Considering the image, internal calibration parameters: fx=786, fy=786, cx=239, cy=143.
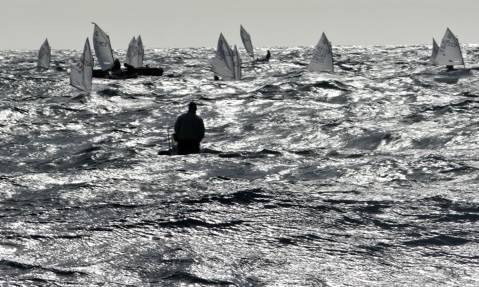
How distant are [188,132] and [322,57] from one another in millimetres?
33035

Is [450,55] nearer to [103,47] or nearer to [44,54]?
[103,47]

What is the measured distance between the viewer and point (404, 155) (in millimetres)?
19391

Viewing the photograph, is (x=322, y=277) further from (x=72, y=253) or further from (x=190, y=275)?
(x=72, y=253)

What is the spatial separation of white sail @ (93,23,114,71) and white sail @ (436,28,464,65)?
22.9 metres

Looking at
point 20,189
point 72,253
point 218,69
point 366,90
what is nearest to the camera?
point 72,253

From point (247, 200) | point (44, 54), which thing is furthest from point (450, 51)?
point (247, 200)

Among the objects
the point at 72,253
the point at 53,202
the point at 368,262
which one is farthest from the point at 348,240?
the point at 53,202

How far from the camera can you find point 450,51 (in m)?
55.6

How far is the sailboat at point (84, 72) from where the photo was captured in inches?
1503

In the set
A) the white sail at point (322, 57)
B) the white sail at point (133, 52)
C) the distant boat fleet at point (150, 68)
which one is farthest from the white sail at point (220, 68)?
the white sail at point (133, 52)

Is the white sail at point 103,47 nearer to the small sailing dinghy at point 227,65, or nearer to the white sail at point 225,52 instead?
the small sailing dinghy at point 227,65

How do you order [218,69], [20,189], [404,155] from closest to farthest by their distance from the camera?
[20,189] < [404,155] < [218,69]

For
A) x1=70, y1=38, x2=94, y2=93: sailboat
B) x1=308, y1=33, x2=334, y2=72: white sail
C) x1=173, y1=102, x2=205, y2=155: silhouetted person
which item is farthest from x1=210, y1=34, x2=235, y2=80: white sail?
x1=173, y1=102, x2=205, y2=155: silhouetted person

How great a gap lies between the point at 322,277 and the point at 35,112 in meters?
25.6
